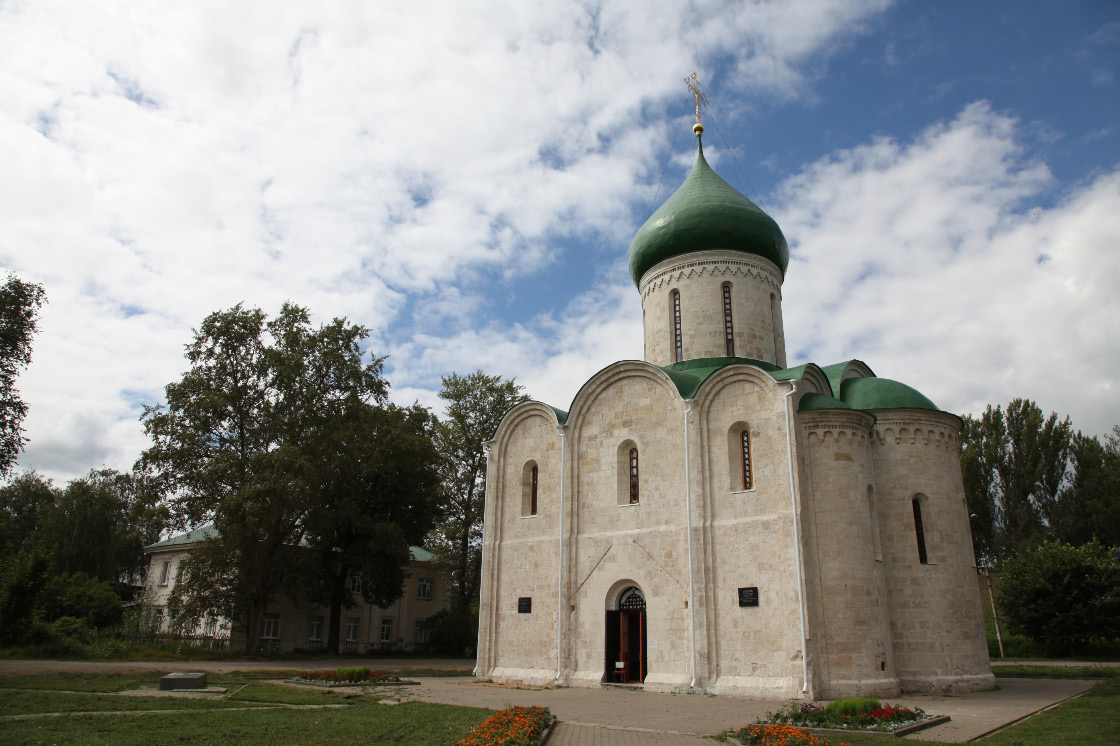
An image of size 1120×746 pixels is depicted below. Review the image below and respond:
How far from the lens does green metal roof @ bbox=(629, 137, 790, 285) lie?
18.9 m

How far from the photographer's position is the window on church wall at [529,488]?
60.8ft

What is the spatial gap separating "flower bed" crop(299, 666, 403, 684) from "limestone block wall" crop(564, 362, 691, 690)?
4.21 metres

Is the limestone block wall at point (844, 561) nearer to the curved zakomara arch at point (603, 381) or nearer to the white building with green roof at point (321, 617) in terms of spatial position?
the curved zakomara arch at point (603, 381)

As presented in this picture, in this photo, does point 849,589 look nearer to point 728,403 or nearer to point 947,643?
point 947,643

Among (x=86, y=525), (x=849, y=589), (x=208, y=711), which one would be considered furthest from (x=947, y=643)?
(x=86, y=525)

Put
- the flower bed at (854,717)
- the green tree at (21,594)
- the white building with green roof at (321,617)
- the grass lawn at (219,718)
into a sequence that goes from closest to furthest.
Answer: the grass lawn at (219,718), the flower bed at (854,717), the green tree at (21,594), the white building with green roof at (321,617)

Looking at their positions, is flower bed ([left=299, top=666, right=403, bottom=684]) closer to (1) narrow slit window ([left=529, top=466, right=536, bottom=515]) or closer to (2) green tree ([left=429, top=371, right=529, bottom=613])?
(1) narrow slit window ([left=529, top=466, right=536, bottom=515])

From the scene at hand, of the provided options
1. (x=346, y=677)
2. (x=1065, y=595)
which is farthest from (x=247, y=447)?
(x=1065, y=595)

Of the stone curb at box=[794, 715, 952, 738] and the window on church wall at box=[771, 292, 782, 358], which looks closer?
the stone curb at box=[794, 715, 952, 738]

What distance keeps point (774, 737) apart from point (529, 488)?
11504mm

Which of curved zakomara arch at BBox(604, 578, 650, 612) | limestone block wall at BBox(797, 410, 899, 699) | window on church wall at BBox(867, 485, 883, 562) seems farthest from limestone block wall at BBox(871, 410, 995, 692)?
curved zakomara arch at BBox(604, 578, 650, 612)

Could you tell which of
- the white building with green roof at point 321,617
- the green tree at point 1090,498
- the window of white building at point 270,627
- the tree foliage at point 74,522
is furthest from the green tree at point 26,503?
the green tree at point 1090,498

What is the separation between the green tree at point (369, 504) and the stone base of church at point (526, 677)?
27.1ft

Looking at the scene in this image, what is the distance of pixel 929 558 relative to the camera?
14.9 m
